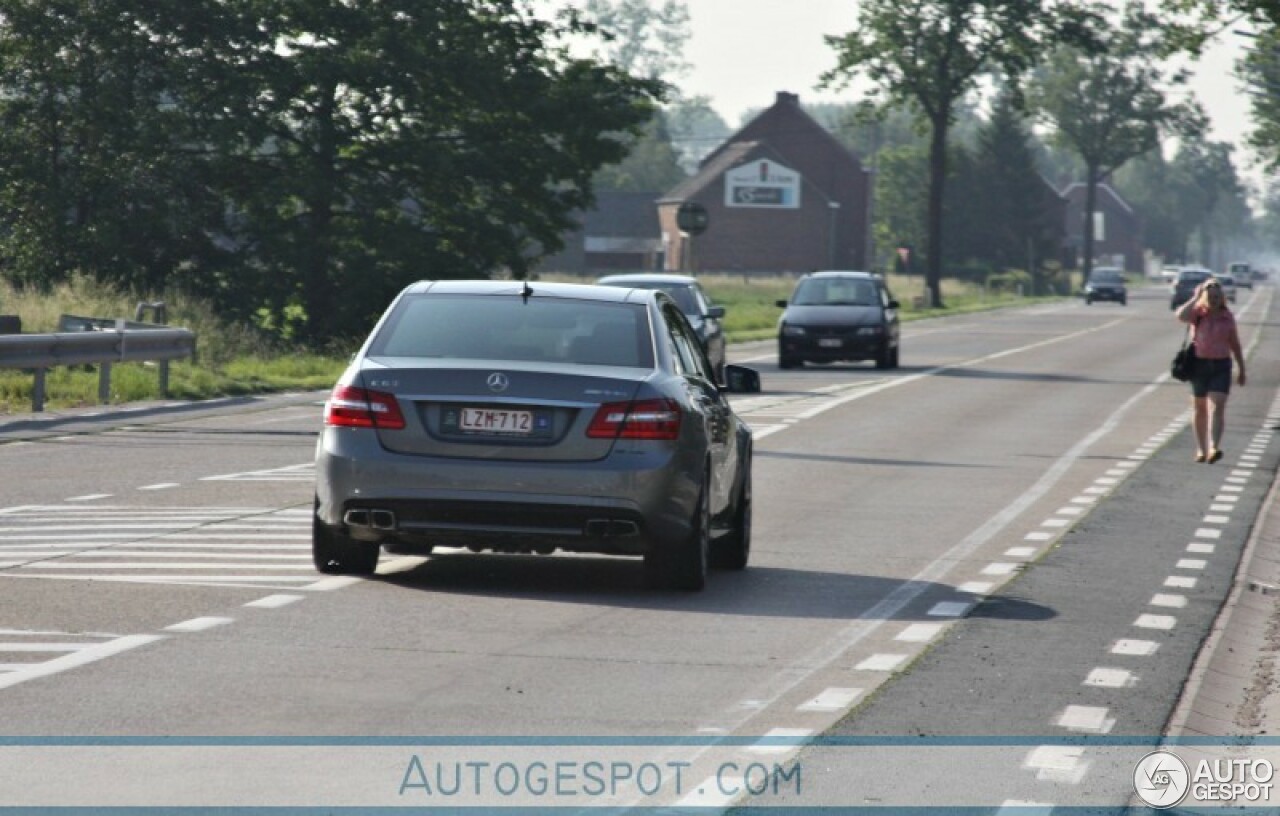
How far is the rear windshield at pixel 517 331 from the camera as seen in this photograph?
38.8ft

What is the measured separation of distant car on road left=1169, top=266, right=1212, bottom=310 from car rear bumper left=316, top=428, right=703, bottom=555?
298ft

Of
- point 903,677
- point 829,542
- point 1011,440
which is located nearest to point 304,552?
point 829,542

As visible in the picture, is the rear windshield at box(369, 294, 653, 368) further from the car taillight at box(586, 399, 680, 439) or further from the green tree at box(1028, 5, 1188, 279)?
the green tree at box(1028, 5, 1188, 279)

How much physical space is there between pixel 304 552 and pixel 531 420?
91.0 inches

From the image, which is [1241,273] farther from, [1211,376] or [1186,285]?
[1211,376]

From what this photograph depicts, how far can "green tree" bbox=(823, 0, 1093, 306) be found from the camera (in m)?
95.4

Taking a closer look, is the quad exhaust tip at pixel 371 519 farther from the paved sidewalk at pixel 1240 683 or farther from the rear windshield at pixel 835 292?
the rear windshield at pixel 835 292

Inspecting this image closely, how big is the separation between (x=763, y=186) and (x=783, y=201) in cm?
145

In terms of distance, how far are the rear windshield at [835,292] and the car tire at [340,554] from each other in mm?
29728

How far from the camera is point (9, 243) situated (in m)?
Answer: 44.3

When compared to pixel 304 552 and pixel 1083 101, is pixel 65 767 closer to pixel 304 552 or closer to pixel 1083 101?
A: pixel 304 552

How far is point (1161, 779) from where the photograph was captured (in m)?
7.40

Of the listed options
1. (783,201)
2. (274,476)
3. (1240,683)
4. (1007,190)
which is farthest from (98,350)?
(1007,190)

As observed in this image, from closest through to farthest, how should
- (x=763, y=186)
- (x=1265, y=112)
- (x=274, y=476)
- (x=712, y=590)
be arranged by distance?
1. (x=712, y=590)
2. (x=274, y=476)
3. (x=1265, y=112)
4. (x=763, y=186)
